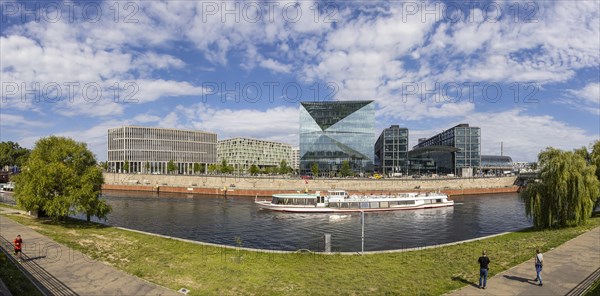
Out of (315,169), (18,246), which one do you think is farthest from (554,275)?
(315,169)

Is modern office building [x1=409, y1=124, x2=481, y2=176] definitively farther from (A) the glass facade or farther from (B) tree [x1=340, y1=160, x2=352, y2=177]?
(B) tree [x1=340, y1=160, x2=352, y2=177]

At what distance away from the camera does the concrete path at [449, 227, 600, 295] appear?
19484 millimetres

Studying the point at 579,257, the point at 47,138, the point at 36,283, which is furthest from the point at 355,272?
the point at 47,138

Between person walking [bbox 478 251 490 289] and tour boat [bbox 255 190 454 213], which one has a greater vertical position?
person walking [bbox 478 251 490 289]

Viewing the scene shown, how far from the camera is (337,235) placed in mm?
45875

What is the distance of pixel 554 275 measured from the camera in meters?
22.0

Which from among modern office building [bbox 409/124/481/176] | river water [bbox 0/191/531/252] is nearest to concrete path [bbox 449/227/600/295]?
river water [bbox 0/191/531/252]

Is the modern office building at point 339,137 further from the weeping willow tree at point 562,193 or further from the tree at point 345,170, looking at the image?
the weeping willow tree at point 562,193

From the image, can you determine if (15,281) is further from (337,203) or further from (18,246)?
(337,203)

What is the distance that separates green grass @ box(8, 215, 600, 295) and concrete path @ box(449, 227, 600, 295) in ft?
3.40

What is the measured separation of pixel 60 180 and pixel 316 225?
113ft

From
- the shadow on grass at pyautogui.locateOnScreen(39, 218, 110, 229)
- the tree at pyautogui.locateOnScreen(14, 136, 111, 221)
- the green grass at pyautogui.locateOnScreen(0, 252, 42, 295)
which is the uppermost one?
the tree at pyautogui.locateOnScreen(14, 136, 111, 221)

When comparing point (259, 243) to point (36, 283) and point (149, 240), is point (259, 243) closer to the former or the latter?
point (149, 240)

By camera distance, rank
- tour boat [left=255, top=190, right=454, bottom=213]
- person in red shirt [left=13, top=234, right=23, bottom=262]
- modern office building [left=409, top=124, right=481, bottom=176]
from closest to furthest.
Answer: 1. person in red shirt [left=13, top=234, right=23, bottom=262]
2. tour boat [left=255, top=190, right=454, bottom=213]
3. modern office building [left=409, top=124, right=481, bottom=176]
